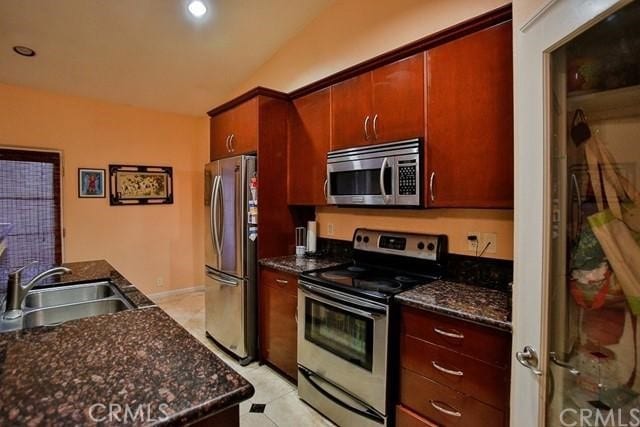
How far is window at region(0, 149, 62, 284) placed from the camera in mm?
3615

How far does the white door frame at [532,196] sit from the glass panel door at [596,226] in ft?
0.10

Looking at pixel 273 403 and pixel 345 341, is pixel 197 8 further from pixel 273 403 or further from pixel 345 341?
pixel 273 403

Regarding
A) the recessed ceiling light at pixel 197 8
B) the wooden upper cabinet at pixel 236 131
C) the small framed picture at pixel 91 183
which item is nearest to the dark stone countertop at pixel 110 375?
the wooden upper cabinet at pixel 236 131

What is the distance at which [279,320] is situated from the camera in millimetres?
2635

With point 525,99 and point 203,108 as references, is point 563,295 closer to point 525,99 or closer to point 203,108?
point 525,99

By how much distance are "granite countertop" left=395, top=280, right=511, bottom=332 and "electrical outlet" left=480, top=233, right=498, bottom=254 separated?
233 millimetres

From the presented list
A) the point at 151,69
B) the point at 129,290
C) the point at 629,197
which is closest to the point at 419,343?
the point at 629,197

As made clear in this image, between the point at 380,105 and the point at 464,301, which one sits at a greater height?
the point at 380,105

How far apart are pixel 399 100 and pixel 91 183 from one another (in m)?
3.99

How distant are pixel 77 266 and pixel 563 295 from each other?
3.00 meters

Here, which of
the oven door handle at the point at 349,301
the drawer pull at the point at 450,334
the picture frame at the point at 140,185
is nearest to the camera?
the drawer pull at the point at 450,334

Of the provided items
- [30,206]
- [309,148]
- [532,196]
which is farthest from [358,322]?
[30,206]

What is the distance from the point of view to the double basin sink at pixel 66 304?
1.57 meters

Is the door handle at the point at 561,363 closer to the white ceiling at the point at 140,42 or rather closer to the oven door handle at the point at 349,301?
the oven door handle at the point at 349,301
